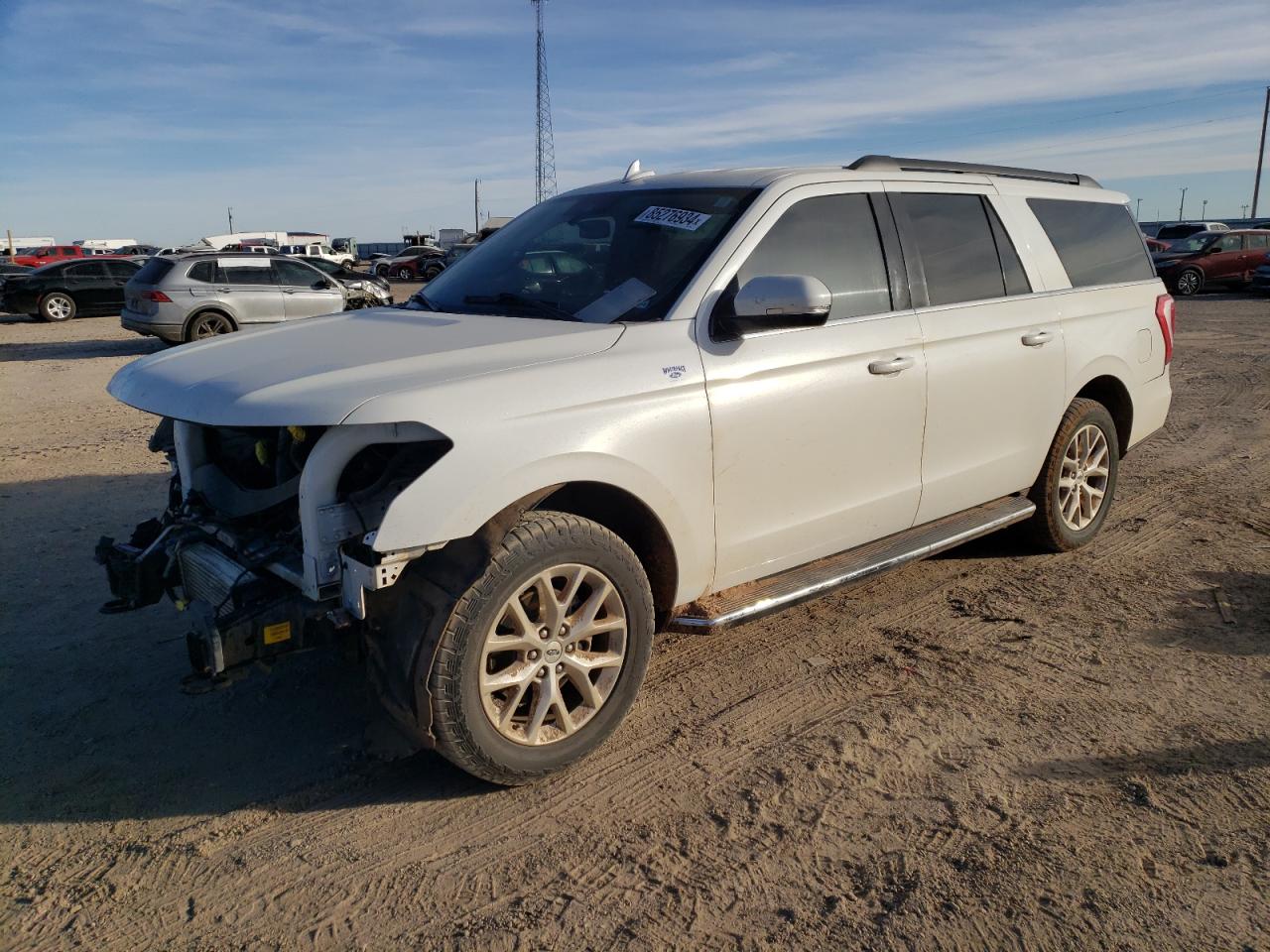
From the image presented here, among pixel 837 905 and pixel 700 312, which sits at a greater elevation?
pixel 700 312

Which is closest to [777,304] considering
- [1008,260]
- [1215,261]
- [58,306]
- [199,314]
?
[1008,260]

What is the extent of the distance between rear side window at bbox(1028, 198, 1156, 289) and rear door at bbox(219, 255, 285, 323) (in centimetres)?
1360

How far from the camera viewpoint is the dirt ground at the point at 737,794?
2604 mm

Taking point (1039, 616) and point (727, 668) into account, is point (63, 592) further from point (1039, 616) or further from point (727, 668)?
point (1039, 616)

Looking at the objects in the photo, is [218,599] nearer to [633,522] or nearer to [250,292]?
[633,522]

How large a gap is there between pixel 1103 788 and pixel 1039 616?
157cm

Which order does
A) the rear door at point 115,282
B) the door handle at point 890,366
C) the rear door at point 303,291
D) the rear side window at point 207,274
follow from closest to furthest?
the door handle at point 890,366 < the rear side window at point 207,274 < the rear door at point 303,291 < the rear door at point 115,282

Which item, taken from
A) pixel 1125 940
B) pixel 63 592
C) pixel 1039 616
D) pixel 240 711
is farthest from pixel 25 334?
pixel 1125 940

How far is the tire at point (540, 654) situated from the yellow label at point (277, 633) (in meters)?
0.49

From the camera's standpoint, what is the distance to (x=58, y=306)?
2308 centimetres

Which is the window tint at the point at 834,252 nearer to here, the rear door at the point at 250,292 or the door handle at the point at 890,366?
the door handle at the point at 890,366

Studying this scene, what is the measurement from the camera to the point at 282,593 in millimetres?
3074

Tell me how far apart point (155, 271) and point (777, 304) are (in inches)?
592

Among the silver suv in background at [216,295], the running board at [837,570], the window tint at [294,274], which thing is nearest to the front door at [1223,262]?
the silver suv in background at [216,295]
